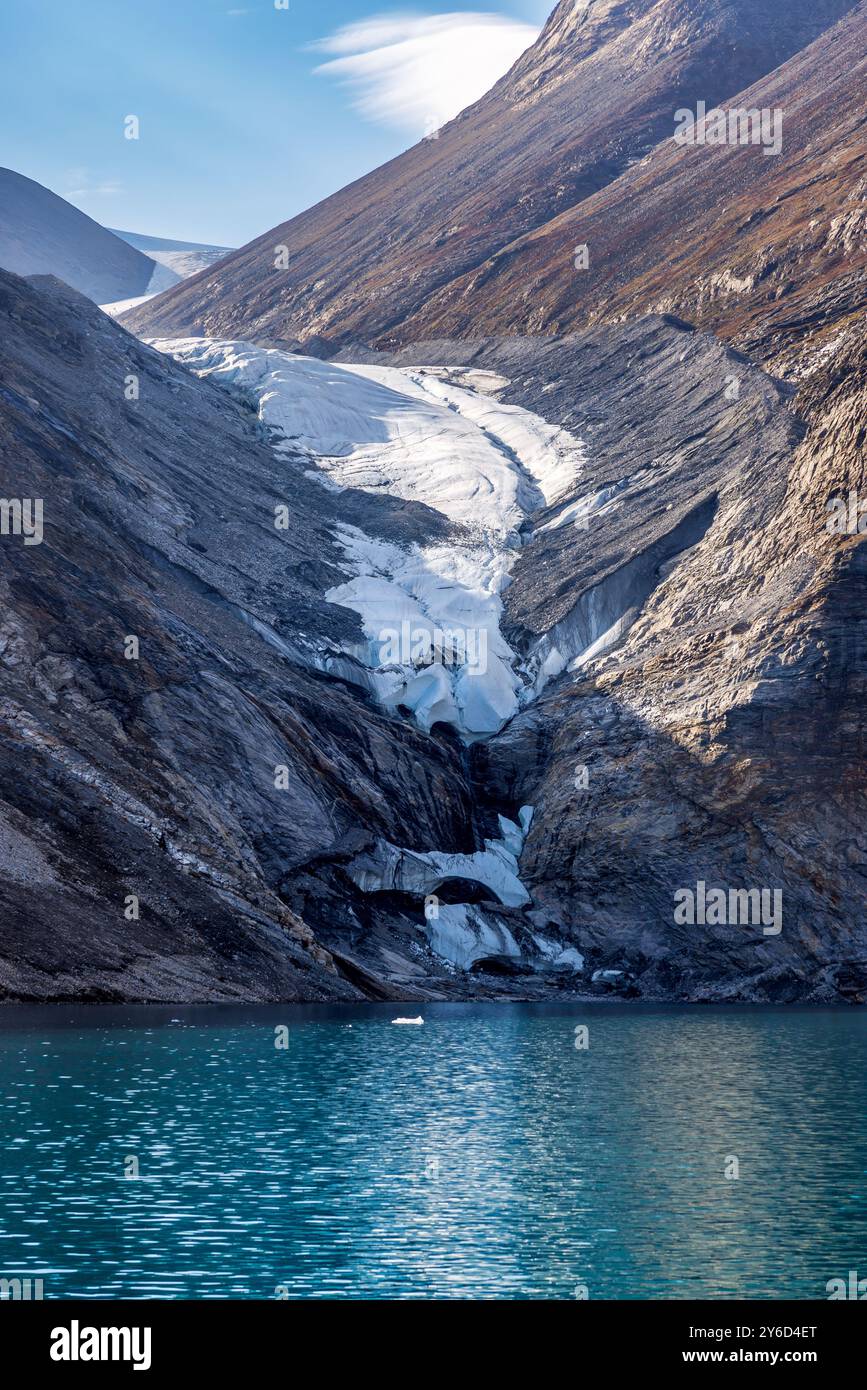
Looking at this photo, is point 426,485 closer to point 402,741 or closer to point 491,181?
point 402,741

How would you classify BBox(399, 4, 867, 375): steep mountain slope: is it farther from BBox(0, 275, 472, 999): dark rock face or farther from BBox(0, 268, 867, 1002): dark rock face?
BBox(0, 275, 472, 999): dark rock face

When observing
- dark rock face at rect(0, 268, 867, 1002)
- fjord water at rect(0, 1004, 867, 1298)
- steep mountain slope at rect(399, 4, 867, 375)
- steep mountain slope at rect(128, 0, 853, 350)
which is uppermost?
steep mountain slope at rect(128, 0, 853, 350)

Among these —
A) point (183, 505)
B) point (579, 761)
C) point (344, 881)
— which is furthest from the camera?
point (183, 505)

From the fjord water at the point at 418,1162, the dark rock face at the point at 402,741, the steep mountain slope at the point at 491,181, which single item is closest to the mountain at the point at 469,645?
the dark rock face at the point at 402,741

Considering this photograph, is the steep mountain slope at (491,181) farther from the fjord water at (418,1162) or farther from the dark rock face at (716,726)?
the fjord water at (418,1162)

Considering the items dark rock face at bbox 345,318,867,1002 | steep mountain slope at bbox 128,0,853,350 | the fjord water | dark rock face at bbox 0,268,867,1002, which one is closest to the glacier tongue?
dark rock face at bbox 0,268,867,1002

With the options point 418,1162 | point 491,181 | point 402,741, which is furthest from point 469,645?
point 491,181
